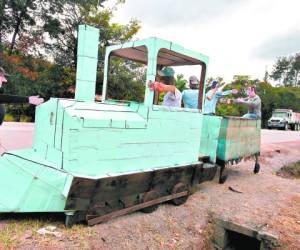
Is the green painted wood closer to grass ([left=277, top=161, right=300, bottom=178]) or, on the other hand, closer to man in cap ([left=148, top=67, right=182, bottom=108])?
man in cap ([left=148, top=67, right=182, bottom=108])

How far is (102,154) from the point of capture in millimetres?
3715

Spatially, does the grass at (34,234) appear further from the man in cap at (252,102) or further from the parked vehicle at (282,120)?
the parked vehicle at (282,120)

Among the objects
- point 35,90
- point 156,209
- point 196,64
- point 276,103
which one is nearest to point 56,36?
point 35,90

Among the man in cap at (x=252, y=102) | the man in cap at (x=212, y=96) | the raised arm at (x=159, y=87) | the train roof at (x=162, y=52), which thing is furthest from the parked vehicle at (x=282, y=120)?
the raised arm at (x=159, y=87)

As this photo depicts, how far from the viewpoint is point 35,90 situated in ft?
54.1

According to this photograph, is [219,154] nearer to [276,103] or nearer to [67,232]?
[67,232]

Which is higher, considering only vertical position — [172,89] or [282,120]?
[172,89]

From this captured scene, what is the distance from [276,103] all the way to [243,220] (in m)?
39.4

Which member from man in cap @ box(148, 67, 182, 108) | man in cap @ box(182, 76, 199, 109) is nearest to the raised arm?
man in cap @ box(148, 67, 182, 108)

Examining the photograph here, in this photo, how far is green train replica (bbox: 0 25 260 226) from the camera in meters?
3.49

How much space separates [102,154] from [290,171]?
7.68 metres

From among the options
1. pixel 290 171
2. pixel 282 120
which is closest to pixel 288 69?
pixel 282 120

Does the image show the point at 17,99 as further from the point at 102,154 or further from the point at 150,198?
the point at 150,198

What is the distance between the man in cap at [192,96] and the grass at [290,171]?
15.3 feet
